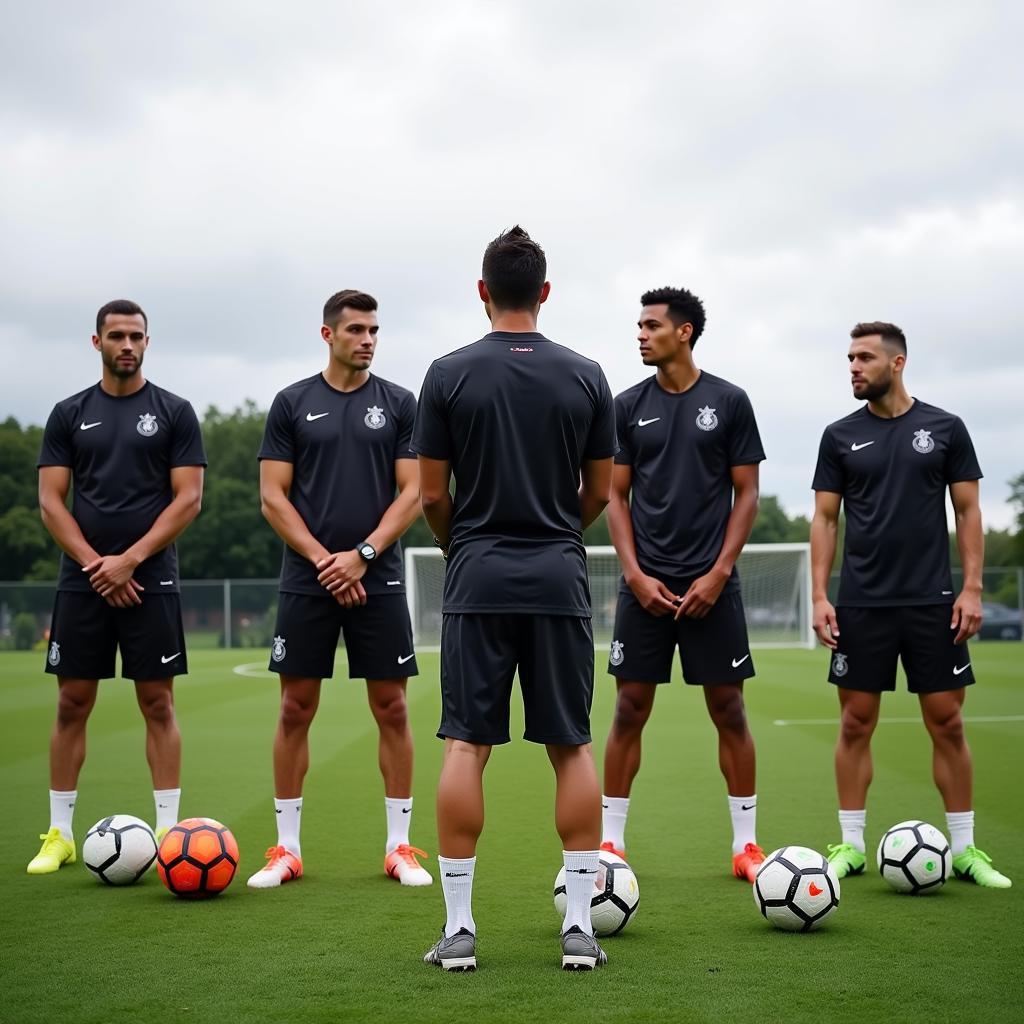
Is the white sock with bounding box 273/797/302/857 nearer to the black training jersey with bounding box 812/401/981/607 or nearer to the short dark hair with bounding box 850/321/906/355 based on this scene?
the black training jersey with bounding box 812/401/981/607

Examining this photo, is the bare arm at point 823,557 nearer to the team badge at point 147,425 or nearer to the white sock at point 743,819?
the white sock at point 743,819

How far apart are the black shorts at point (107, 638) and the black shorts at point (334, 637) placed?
68 centimetres

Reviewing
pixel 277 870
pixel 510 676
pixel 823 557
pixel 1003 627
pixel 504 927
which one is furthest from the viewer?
pixel 1003 627

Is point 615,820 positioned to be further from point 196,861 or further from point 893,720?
point 893,720

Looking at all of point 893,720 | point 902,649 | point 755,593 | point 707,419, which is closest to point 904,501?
point 902,649

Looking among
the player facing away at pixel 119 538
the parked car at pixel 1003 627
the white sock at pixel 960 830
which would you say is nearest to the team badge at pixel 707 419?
the white sock at pixel 960 830

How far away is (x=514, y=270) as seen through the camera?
176 inches

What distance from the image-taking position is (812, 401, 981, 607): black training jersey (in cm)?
604

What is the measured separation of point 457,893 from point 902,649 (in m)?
2.84

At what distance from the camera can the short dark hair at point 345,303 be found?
6.18 meters

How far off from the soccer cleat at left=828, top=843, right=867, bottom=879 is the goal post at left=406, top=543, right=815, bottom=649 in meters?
28.2

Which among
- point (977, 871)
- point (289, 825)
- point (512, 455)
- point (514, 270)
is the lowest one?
point (977, 871)

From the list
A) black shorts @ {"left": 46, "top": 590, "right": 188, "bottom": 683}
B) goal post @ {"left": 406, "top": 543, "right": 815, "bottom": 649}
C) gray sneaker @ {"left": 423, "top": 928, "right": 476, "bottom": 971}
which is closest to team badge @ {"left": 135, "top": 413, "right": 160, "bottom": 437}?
black shorts @ {"left": 46, "top": 590, "right": 188, "bottom": 683}

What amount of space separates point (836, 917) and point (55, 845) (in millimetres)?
3738
